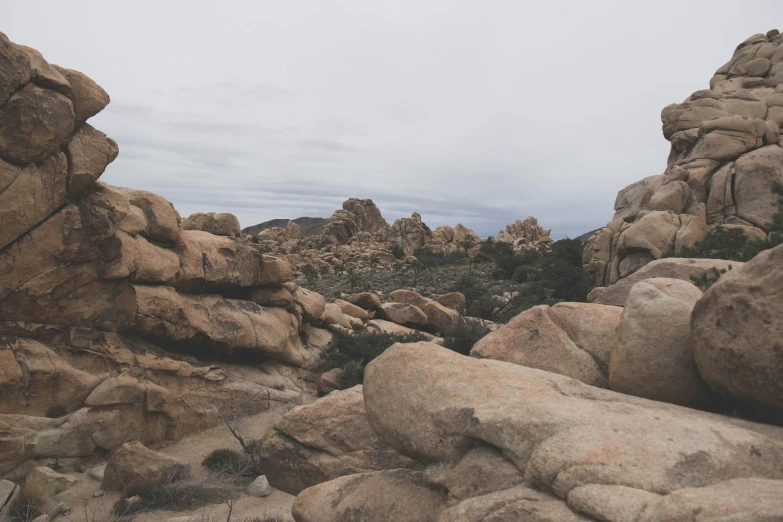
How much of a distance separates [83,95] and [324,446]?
10.9 m

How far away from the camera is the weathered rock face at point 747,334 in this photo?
17.8 ft

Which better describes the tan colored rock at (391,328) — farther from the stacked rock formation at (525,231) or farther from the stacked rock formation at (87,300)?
the stacked rock formation at (525,231)

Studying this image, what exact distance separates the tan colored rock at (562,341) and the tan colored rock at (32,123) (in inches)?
451

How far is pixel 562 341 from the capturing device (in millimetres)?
8859

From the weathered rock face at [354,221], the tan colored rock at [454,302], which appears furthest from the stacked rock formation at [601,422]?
the weathered rock face at [354,221]

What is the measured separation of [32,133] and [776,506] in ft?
49.2

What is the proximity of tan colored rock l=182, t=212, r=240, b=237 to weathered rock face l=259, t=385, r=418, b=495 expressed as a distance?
1259 cm

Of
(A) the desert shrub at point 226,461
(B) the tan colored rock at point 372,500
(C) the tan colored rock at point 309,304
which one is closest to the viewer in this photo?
(B) the tan colored rock at point 372,500

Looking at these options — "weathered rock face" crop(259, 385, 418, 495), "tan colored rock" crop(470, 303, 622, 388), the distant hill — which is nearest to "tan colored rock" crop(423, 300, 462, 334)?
"weathered rock face" crop(259, 385, 418, 495)

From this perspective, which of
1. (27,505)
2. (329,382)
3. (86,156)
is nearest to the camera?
(27,505)

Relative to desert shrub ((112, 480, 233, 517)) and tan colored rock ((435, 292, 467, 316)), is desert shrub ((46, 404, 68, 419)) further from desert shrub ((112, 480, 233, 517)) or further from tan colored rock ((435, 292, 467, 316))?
tan colored rock ((435, 292, 467, 316))

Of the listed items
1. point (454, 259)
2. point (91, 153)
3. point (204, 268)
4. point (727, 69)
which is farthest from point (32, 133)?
point (454, 259)

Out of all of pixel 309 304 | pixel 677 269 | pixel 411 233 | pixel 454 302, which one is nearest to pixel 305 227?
pixel 411 233

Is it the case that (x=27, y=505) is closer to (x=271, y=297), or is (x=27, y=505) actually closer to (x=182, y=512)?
(x=182, y=512)
